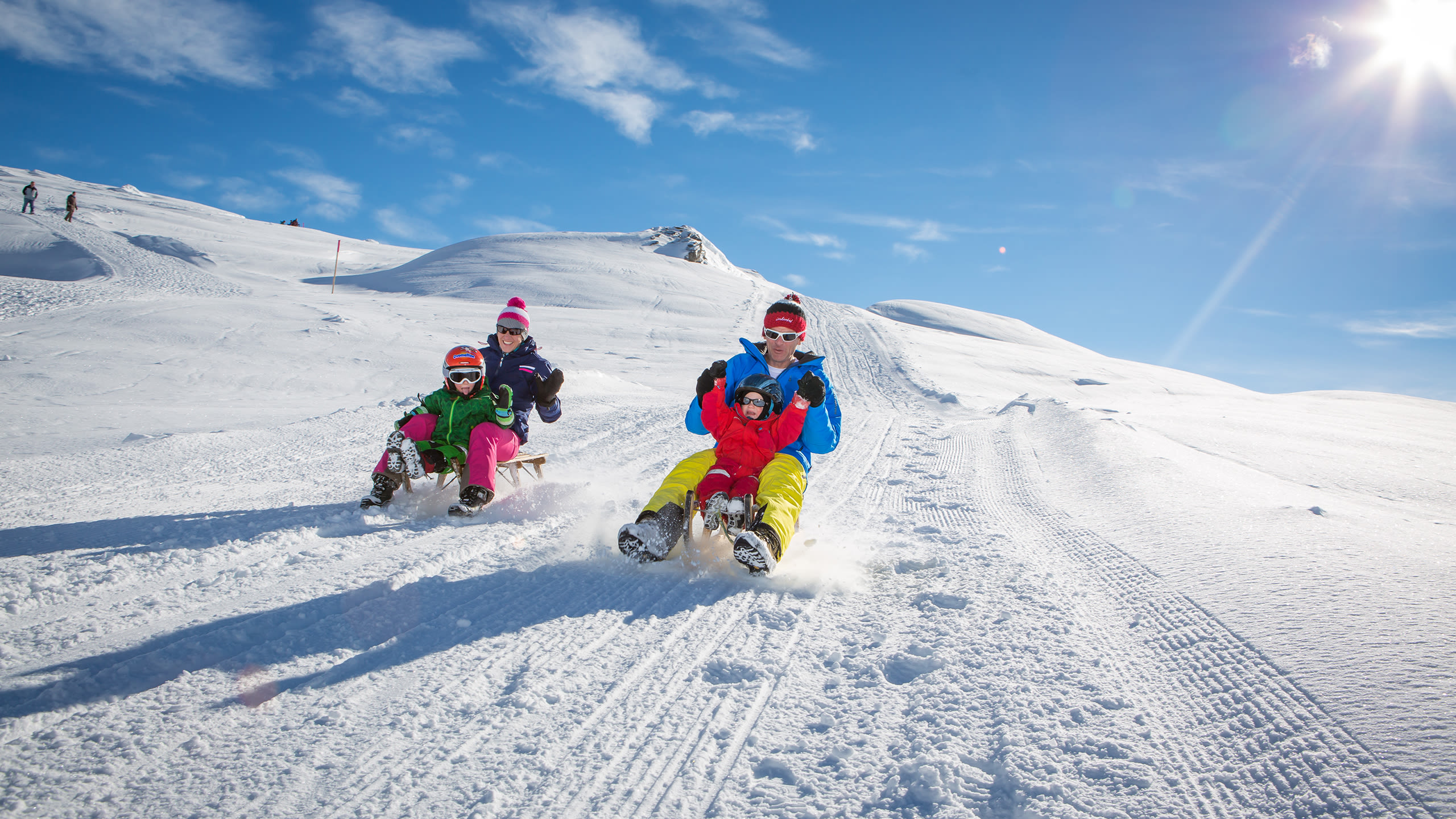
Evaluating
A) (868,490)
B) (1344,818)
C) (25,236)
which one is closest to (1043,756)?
(1344,818)

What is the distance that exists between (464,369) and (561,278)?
25815 mm

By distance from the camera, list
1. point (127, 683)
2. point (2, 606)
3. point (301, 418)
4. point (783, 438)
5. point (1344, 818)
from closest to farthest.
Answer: point (1344, 818), point (127, 683), point (2, 606), point (783, 438), point (301, 418)

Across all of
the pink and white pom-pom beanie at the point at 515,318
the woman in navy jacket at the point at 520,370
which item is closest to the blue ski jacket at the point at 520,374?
the woman in navy jacket at the point at 520,370

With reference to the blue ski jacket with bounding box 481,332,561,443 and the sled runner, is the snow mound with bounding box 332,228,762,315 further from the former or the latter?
the sled runner

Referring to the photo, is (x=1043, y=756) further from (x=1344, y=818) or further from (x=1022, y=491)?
(x=1022, y=491)

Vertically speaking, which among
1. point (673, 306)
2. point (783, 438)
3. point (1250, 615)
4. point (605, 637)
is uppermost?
point (673, 306)

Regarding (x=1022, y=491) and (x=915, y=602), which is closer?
(x=915, y=602)

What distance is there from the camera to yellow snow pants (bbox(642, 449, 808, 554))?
11.5 feet

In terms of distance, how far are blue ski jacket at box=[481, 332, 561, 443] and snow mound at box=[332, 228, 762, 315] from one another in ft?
62.0

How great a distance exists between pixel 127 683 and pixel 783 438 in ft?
10.0

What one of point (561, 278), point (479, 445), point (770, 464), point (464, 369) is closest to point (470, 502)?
point (479, 445)

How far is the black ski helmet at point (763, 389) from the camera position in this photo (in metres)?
3.95

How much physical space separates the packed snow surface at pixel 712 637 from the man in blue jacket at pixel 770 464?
206 millimetres

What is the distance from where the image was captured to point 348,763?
1921 millimetres
